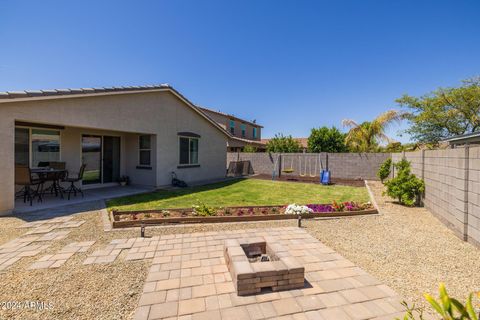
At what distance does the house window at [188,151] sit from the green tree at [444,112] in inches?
703

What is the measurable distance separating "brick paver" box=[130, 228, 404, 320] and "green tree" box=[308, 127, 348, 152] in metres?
18.2

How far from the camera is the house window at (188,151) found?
1287 centimetres

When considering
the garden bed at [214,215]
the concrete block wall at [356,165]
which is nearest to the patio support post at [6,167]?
the garden bed at [214,215]

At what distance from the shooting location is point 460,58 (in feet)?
43.8

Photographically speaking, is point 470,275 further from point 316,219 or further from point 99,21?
point 99,21

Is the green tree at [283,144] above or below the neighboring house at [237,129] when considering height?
below

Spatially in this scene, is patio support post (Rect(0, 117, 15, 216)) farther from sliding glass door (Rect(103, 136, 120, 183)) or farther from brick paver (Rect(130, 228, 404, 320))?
sliding glass door (Rect(103, 136, 120, 183))

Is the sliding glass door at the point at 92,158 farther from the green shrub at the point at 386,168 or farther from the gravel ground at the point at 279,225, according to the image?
the green shrub at the point at 386,168

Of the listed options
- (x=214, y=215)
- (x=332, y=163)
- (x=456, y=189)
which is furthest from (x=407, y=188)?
(x=332, y=163)

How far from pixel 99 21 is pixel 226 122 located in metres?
18.8

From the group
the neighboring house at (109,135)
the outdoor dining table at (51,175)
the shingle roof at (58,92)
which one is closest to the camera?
the shingle roof at (58,92)

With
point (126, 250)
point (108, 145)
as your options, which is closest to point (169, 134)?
point (108, 145)

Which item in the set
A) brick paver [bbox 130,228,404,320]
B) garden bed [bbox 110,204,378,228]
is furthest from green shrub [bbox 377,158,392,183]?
brick paver [bbox 130,228,404,320]

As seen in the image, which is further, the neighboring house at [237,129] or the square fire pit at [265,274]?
the neighboring house at [237,129]
